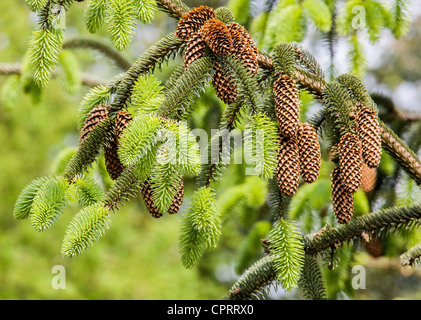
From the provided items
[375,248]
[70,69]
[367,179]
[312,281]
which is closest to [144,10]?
[312,281]

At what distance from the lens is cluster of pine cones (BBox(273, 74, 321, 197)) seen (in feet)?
3.84

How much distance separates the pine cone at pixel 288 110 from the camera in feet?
3.85

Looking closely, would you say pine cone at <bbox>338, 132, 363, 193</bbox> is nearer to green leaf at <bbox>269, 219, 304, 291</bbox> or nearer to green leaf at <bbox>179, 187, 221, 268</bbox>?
green leaf at <bbox>269, 219, 304, 291</bbox>

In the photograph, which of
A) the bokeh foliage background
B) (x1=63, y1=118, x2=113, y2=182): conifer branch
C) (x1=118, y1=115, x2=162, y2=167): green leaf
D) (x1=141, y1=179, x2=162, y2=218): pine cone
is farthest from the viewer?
the bokeh foliage background

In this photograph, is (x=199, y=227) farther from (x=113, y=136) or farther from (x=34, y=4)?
(x=34, y=4)

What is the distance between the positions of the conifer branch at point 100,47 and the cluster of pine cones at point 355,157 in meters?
2.17

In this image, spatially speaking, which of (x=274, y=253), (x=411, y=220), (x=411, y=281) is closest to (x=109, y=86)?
(x=274, y=253)

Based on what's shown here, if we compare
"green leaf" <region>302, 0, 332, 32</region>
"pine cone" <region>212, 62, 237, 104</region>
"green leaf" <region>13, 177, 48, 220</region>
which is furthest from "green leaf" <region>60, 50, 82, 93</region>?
"pine cone" <region>212, 62, 237, 104</region>

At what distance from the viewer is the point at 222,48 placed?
47.8 inches

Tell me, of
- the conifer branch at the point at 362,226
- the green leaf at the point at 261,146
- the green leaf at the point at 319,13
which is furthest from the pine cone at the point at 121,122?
the green leaf at the point at 319,13

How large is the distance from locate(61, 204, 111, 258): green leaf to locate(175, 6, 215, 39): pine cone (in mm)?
587

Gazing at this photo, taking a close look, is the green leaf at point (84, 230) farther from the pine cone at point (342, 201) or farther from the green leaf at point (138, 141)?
the pine cone at point (342, 201)

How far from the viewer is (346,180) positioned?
1.25 metres

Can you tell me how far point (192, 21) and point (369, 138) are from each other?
0.65m
